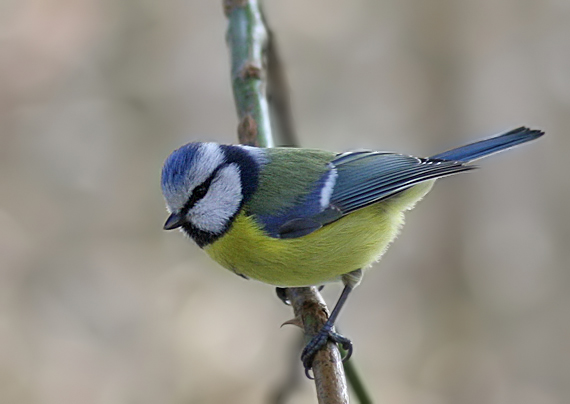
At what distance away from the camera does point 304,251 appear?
2344 mm

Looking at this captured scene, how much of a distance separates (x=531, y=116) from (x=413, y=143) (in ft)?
2.95

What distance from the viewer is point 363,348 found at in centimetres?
446

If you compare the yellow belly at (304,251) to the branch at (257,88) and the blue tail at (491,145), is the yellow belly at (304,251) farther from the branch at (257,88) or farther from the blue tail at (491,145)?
the blue tail at (491,145)

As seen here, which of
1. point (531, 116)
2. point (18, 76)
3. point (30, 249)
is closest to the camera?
point (30, 249)

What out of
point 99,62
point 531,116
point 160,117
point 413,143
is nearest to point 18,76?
point 99,62

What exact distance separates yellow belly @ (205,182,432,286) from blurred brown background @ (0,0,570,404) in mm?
1322

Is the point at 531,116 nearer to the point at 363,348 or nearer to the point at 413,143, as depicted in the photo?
Answer: the point at 413,143

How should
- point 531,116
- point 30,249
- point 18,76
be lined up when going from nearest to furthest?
point 30,249, point 18,76, point 531,116

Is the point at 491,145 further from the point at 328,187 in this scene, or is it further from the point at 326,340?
the point at 326,340

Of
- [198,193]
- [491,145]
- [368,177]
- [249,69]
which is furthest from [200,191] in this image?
[491,145]

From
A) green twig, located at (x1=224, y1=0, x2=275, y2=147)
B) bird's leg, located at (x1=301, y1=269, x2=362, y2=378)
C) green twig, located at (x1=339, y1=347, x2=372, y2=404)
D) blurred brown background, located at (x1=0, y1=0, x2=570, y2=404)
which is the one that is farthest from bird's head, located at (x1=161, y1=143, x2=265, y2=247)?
blurred brown background, located at (x1=0, y1=0, x2=570, y2=404)

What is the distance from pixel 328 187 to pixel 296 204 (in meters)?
0.16

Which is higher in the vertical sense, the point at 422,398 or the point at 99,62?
the point at 99,62

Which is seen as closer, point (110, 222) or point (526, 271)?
point (110, 222)
